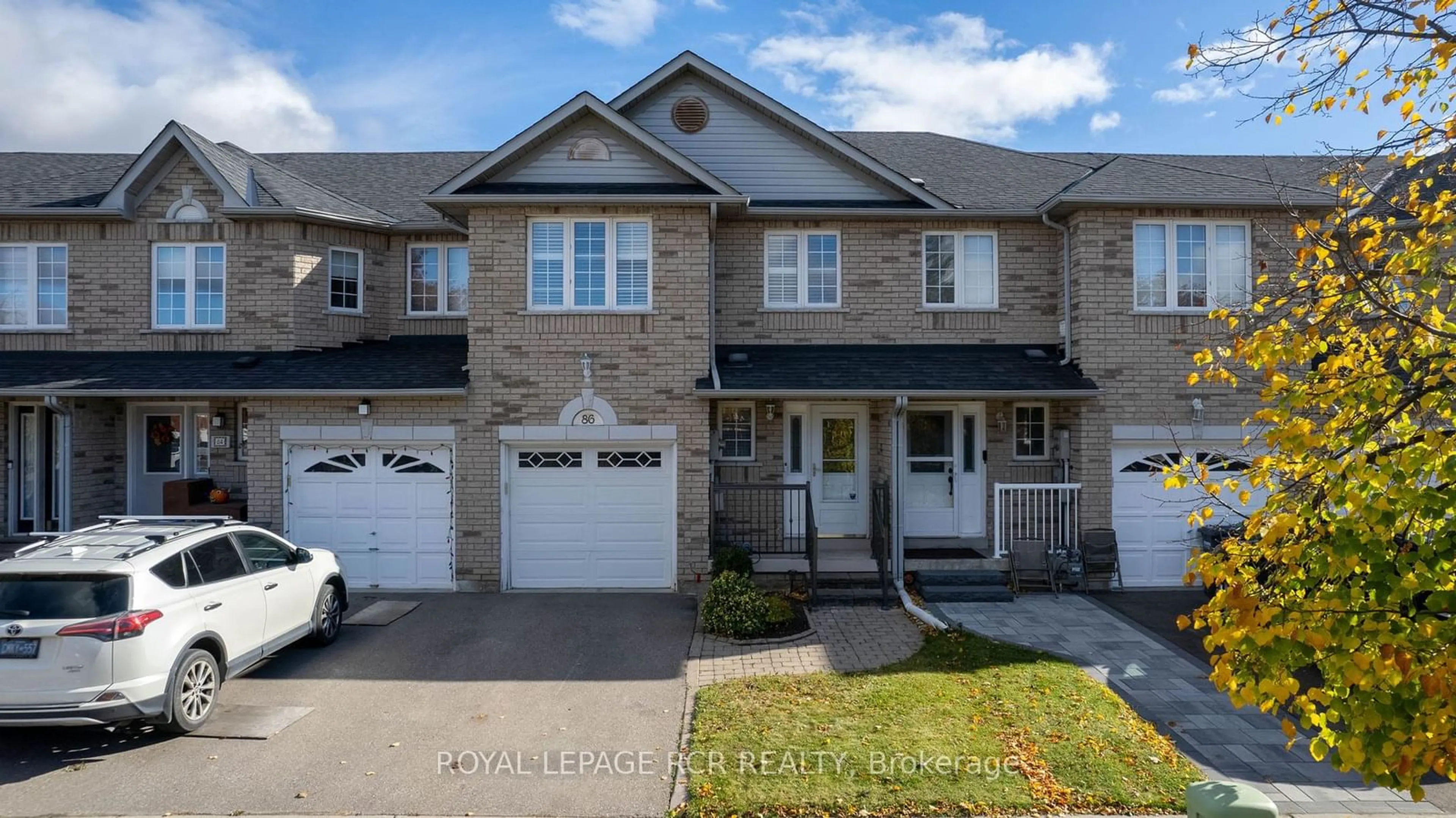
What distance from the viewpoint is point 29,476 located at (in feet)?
43.0

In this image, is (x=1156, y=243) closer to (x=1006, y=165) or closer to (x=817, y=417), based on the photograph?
(x=1006, y=165)

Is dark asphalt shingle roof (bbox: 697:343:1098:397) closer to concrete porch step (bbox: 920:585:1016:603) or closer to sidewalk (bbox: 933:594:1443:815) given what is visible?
concrete porch step (bbox: 920:585:1016:603)

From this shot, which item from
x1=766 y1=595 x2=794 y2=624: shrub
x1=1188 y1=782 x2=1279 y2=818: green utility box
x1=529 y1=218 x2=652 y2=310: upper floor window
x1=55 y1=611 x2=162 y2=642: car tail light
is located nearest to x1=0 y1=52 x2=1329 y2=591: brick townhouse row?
x1=529 y1=218 x2=652 y2=310: upper floor window

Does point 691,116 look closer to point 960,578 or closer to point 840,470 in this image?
point 840,470

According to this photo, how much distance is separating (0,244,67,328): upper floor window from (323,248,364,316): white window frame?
→ 168 inches

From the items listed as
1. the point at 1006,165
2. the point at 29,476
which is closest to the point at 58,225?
the point at 29,476

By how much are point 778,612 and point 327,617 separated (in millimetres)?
5311

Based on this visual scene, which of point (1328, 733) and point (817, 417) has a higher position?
point (817, 417)

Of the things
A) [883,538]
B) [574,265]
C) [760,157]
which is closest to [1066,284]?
[883,538]

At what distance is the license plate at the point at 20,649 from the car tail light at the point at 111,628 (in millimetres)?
197

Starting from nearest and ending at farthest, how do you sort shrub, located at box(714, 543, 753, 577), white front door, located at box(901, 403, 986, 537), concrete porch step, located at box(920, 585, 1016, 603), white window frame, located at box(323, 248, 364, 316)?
shrub, located at box(714, 543, 753, 577) → concrete porch step, located at box(920, 585, 1016, 603) → white front door, located at box(901, 403, 986, 537) → white window frame, located at box(323, 248, 364, 316)

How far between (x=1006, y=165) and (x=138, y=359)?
15816 mm

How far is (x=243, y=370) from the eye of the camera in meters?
12.0

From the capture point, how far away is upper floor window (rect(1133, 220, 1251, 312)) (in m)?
11.9
